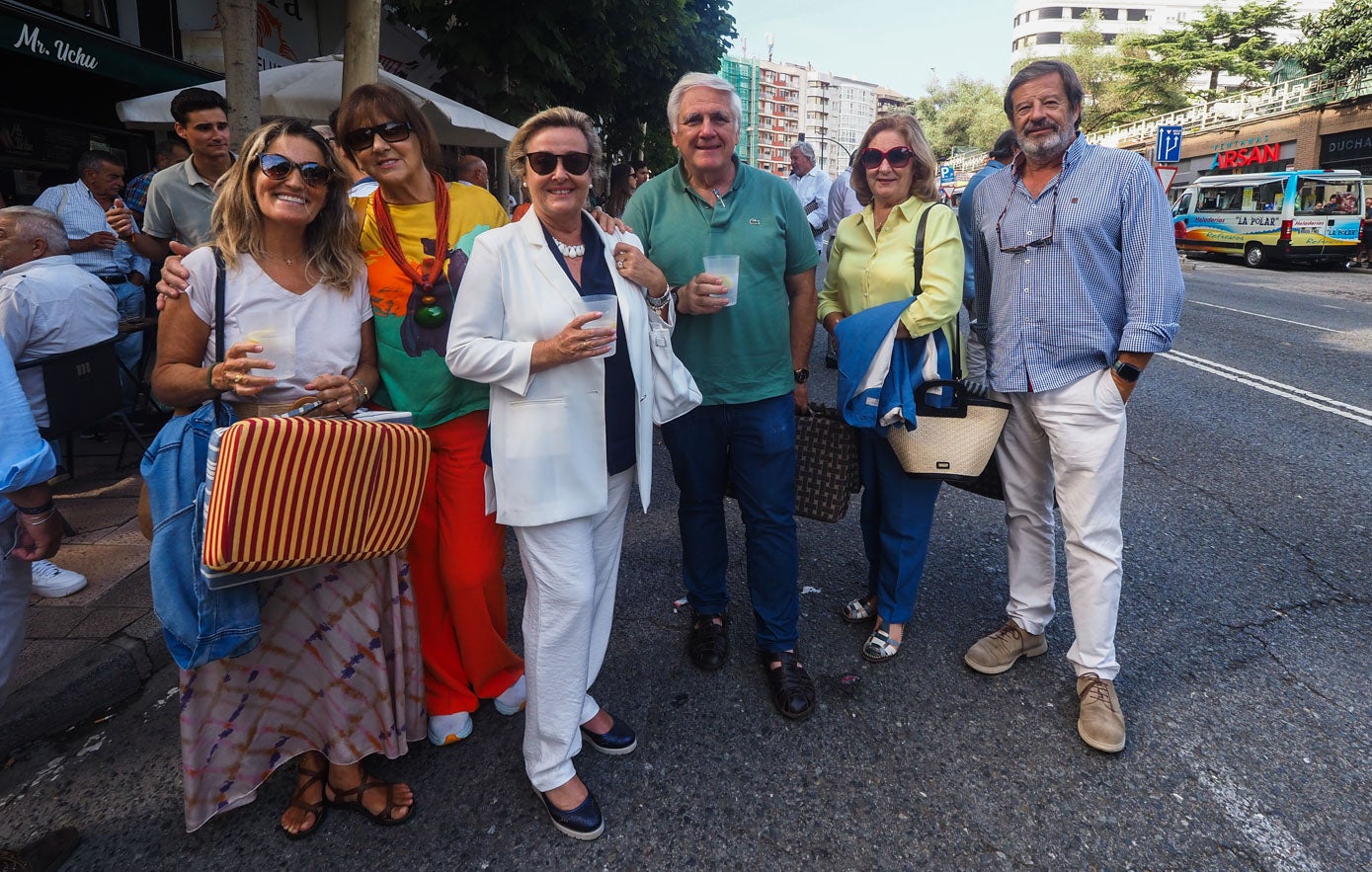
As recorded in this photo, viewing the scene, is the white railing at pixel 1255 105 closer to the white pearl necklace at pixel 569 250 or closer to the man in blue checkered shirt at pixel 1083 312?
the man in blue checkered shirt at pixel 1083 312

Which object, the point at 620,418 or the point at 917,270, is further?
the point at 917,270

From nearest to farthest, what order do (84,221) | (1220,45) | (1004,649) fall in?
(1004,649)
(84,221)
(1220,45)

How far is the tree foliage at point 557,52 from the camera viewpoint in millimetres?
9047

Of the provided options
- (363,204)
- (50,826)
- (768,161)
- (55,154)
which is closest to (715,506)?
(363,204)

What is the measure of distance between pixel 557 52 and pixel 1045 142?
8.41 metres

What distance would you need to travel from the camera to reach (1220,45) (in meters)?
44.1

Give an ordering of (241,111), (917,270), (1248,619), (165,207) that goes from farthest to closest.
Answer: (241,111), (165,207), (1248,619), (917,270)

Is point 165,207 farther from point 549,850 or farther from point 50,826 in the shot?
point 549,850

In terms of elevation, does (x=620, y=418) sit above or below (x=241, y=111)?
below

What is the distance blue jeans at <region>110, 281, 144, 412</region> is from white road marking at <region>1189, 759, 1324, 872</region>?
6419 millimetres

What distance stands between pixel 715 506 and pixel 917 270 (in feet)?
3.64

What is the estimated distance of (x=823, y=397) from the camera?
6.35 m

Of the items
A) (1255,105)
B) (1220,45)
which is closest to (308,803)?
(1255,105)

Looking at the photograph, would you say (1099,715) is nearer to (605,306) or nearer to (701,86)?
(605,306)
